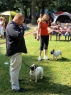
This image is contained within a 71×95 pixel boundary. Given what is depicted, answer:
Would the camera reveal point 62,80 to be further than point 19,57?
Yes

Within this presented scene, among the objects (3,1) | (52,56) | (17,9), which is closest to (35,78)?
(52,56)

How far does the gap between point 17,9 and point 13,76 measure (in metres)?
35.5

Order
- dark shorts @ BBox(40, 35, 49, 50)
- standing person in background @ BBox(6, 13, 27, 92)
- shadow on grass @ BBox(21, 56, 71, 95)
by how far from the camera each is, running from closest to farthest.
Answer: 1. standing person in background @ BBox(6, 13, 27, 92)
2. shadow on grass @ BBox(21, 56, 71, 95)
3. dark shorts @ BBox(40, 35, 49, 50)

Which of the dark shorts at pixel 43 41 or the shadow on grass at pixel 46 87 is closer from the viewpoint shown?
the shadow on grass at pixel 46 87

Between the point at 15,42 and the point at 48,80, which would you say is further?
the point at 48,80

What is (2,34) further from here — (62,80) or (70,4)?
(70,4)

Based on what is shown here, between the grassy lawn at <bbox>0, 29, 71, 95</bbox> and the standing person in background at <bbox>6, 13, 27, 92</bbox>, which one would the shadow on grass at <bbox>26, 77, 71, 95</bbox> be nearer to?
the grassy lawn at <bbox>0, 29, 71, 95</bbox>

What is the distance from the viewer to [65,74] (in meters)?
6.45

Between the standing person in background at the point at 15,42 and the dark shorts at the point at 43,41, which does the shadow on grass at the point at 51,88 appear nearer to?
the standing person in background at the point at 15,42

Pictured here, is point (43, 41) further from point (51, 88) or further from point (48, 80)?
point (51, 88)

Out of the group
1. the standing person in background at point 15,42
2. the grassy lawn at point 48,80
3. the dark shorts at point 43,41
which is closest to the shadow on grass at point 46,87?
the grassy lawn at point 48,80

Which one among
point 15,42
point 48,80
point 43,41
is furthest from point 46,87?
point 43,41

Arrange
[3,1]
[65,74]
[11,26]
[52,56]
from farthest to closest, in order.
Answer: [3,1]
[52,56]
[65,74]
[11,26]

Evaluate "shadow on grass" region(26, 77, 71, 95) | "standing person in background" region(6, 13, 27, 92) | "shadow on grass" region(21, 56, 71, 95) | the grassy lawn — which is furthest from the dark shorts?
"standing person in background" region(6, 13, 27, 92)
